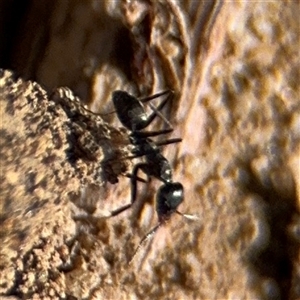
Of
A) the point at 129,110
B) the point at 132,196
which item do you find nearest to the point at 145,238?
the point at 132,196

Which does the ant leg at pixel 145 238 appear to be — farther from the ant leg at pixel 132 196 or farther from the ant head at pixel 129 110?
the ant head at pixel 129 110

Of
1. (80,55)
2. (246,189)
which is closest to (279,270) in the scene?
(246,189)

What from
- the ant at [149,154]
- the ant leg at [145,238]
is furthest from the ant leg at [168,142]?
the ant leg at [145,238]

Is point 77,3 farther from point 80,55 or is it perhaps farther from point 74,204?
point 74,204

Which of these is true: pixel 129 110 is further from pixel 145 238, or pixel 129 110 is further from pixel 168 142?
pixel 145 238

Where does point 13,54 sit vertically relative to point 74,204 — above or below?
above

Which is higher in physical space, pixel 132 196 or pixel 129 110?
pixel 129 110

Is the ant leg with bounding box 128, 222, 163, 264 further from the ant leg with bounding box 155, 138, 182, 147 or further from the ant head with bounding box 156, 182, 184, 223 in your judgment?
the ant leg with bounding box 155, 138, 182, 147
